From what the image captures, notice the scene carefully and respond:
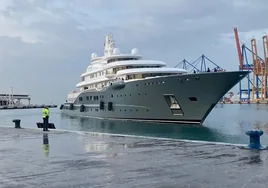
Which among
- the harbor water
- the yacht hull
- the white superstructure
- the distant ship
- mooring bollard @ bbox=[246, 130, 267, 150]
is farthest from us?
the white superstructure

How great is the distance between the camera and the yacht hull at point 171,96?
3556 cm

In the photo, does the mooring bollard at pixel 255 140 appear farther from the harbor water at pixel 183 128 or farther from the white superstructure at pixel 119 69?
the white superstructure at pixel 119 69

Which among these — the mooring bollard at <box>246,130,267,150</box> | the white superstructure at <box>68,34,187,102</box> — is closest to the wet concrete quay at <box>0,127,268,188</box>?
the mooring bollard at <box>246,130,267,150</box>

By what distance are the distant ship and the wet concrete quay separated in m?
21.8

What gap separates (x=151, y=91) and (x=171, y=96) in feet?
6.91

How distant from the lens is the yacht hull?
35.6 meters

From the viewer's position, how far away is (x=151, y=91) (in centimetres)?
3853

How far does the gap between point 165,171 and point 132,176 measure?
903 millimetres

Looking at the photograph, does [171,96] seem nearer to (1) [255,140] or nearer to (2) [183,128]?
(2) [183,128]

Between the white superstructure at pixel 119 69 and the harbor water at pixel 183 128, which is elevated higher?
the white superstructure at pixel 119 69

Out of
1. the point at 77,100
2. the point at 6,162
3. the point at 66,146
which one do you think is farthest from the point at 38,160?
the point at 77,100

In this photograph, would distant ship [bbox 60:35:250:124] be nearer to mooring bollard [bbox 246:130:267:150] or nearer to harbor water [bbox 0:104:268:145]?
harbor water [bbox 0:104:268:145]

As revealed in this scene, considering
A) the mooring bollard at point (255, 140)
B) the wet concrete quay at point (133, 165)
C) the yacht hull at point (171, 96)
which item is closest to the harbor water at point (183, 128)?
the yacht hull at point (171, 96)

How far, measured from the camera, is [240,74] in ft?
116
